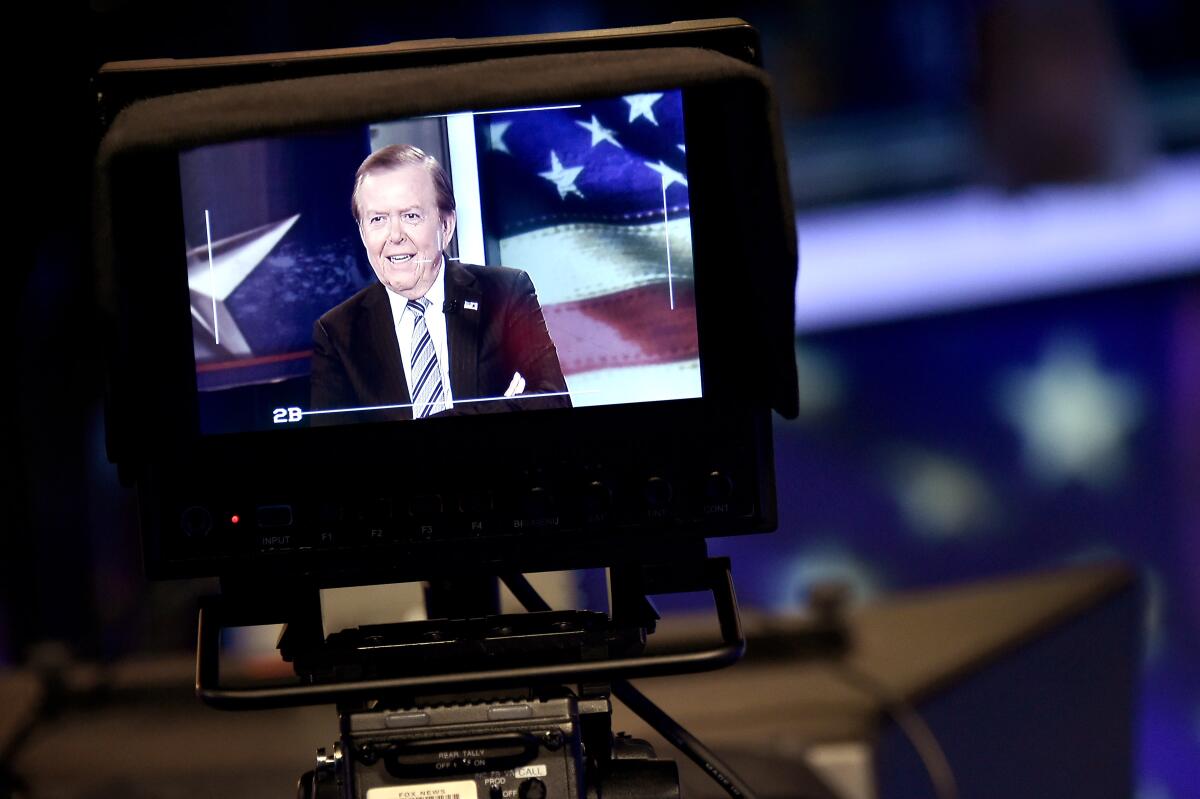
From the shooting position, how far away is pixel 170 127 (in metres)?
0.80

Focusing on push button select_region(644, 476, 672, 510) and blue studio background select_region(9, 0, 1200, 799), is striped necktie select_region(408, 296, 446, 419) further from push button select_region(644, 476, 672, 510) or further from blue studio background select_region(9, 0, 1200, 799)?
blue studio background select_region(9, 0, 1200, 799)

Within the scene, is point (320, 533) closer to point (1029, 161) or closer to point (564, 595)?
point (564, 595)

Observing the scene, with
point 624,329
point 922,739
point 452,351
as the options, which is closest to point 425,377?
point 452,351

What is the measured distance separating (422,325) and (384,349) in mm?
32

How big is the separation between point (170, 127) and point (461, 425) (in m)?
0.28

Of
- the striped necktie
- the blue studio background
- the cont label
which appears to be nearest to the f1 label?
the cont label

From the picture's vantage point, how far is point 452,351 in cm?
88

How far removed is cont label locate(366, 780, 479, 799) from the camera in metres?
0.80

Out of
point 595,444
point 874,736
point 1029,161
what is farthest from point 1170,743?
point 595,444

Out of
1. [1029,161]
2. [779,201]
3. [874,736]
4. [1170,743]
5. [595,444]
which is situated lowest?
[1170,743]

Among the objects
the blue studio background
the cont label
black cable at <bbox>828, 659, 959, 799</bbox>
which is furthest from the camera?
the blue studio background

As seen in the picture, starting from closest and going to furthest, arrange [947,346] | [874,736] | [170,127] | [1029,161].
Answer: [170,127]
[874,736]
[1029,161]
[947,346]

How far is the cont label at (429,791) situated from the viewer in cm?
80
